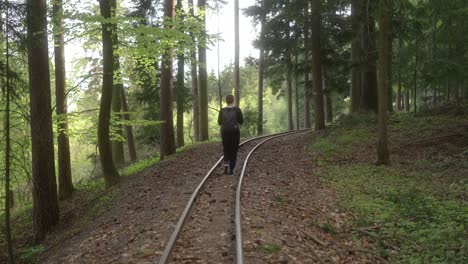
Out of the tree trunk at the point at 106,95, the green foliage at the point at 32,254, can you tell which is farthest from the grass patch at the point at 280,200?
the tree trunk at the point at 106,95

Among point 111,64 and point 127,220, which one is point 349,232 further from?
point 111,64

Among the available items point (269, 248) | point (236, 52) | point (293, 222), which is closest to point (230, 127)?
point (293, 222)

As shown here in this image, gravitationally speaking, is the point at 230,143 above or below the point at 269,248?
above

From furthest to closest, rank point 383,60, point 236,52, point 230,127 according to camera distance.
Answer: point 236,52 < point 383,60 < point 230,127

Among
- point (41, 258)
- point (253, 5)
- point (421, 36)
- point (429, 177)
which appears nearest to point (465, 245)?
point (429, 177)

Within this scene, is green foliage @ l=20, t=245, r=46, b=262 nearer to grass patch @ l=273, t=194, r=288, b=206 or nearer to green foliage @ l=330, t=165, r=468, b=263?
grass patch @ l=273, t=194, r=288, b=206

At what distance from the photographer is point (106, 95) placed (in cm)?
1255

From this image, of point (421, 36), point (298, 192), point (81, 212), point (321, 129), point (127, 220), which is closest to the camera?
point (127, 220)

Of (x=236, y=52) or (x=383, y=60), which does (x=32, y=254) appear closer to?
(x=383, y=60)

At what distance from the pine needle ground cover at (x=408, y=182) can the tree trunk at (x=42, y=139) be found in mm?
7524

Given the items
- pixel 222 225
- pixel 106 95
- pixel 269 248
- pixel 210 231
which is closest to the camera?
pixel 269 248

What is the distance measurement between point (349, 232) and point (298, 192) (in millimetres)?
2425

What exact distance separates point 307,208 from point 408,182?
12.0ft

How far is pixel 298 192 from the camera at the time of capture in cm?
954
